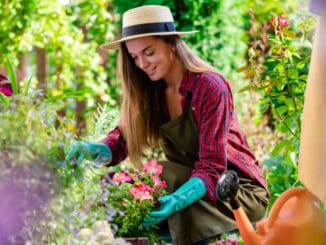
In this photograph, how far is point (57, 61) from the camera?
560 cm

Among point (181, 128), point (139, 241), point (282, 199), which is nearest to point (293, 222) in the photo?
point (282, 199)

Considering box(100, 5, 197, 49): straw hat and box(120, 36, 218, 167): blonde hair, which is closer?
box(100, 5, 197, 49): straw hat

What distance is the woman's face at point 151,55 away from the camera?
2.93 meters

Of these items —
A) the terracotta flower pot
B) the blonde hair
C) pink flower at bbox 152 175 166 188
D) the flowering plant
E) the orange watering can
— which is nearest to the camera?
the orange watering can

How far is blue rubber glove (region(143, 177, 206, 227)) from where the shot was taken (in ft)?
8.69

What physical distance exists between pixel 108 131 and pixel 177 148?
1.15ft

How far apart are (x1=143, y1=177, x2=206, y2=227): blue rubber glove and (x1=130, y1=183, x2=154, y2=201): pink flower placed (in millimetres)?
72

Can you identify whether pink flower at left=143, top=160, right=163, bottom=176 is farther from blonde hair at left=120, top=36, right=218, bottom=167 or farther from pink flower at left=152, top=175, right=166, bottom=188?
blonde hair at left=120, top=36, right=218, bottom=167

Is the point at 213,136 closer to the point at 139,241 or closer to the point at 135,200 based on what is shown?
the point at 135,200

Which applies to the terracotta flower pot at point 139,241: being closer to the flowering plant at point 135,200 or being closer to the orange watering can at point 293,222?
the flowering plant at point 135,200

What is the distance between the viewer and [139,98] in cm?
308

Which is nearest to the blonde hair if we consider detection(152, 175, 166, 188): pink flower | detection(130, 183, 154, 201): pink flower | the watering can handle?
detection(152, 175, 166, 188): pink flower

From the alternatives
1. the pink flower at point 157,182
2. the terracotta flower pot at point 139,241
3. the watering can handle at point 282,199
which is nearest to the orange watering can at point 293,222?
the watering can handle at point 282,199

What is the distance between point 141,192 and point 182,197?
17 centimetres
